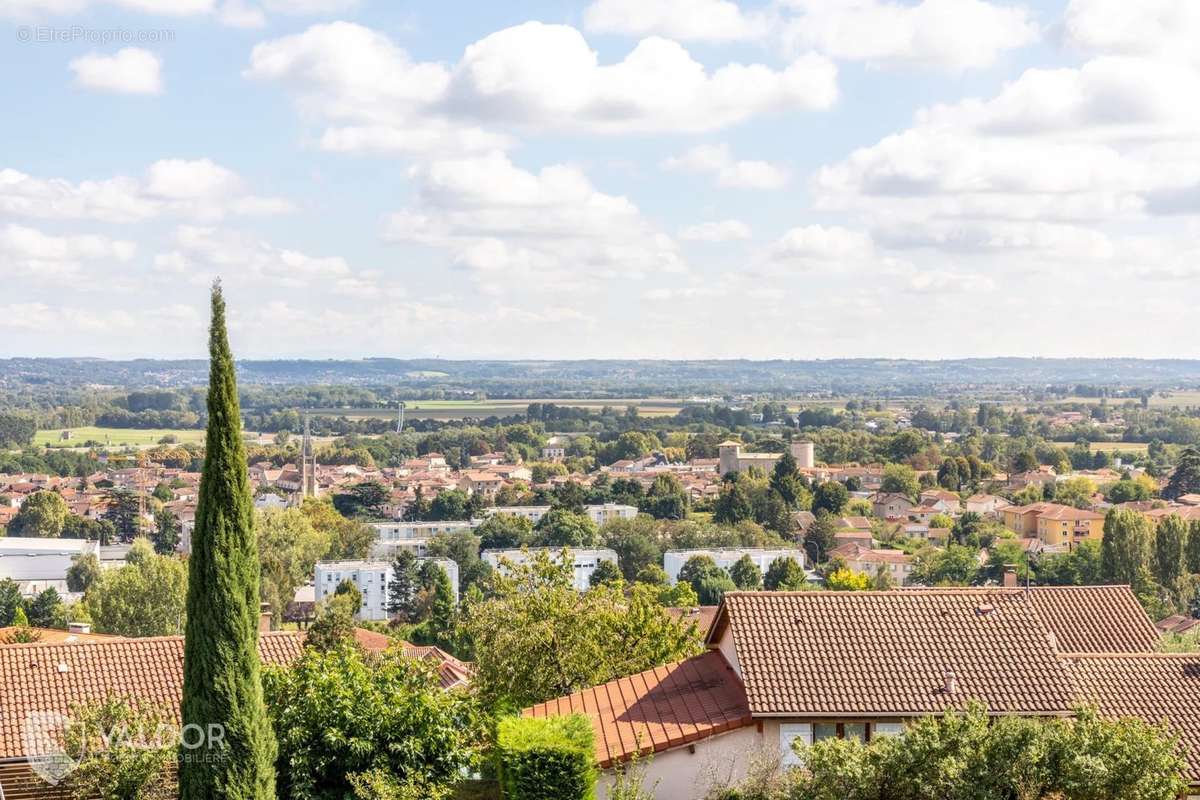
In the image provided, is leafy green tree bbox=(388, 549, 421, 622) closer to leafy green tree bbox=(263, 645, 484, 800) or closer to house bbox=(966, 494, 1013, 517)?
house bbox=(966, 494, 1013, 517)

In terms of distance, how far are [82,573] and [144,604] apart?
30.2 metres

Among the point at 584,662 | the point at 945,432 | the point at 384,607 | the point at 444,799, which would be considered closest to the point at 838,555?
the point at 384,607

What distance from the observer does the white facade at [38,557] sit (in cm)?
7350

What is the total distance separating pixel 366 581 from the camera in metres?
72.3

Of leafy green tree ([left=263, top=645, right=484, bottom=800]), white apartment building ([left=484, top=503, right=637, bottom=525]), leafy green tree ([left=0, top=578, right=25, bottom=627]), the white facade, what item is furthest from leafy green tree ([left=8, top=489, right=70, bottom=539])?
leafy green tree ([left=263, top=645, right=484, bottom=800])

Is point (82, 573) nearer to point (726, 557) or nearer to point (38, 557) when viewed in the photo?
point (38, 557)

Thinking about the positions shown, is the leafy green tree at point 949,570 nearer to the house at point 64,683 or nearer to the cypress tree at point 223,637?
the house at point 64,683

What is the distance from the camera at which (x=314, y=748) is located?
14.1m

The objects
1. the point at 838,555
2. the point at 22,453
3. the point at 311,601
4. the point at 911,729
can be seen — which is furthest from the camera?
the point at 22,453

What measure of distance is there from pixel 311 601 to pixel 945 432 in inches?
5663

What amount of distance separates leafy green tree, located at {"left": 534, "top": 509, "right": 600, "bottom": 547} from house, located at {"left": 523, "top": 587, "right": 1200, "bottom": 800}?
66105 millimetres

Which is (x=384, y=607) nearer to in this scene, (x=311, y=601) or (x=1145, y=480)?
(x=311, y=601)

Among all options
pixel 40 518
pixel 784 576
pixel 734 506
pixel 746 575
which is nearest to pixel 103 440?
pixel 40 518

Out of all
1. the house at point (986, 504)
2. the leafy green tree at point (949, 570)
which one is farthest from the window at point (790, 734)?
the house at point (986, 504)
